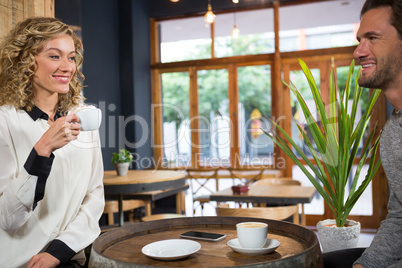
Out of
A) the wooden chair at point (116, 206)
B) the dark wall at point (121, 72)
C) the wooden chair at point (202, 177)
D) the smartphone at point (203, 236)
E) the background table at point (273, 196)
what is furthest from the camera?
the dark wall at point (121, 72)

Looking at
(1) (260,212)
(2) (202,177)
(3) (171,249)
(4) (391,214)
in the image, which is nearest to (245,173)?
(2) (202,177)

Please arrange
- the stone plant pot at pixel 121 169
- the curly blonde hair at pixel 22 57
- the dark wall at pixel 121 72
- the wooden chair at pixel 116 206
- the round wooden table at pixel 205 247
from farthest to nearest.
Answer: the dark wall at pixel 121 72 → the wooden chair at pixel 116 206 → the stone plant pot at pixel 121 169 → the curly blonde hair at pixel 22 57 → the round wooden table at pixel 205 247

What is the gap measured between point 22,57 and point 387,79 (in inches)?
58.5

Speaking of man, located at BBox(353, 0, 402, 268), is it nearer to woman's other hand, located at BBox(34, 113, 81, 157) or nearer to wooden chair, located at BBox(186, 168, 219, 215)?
woman's other hand, located at BBox(34, 113, 81, 157)

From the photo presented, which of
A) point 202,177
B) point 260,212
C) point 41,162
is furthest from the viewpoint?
point 202,177

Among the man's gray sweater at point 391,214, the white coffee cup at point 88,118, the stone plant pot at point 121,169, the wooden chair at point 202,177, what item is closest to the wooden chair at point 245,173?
the wooden chair at point 202,177

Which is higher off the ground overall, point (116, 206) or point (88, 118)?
point (88, 118)

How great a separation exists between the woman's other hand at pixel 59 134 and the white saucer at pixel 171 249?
52cm

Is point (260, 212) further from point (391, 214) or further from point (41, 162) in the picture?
point (41, 162)

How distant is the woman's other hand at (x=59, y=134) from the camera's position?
59.4 inches

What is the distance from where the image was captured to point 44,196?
1783 mm

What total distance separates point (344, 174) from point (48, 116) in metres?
1.58

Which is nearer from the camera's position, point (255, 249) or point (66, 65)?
point (255, 249)

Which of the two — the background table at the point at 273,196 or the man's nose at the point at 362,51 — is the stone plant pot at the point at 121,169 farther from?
the man's nose at the point at 362,51
